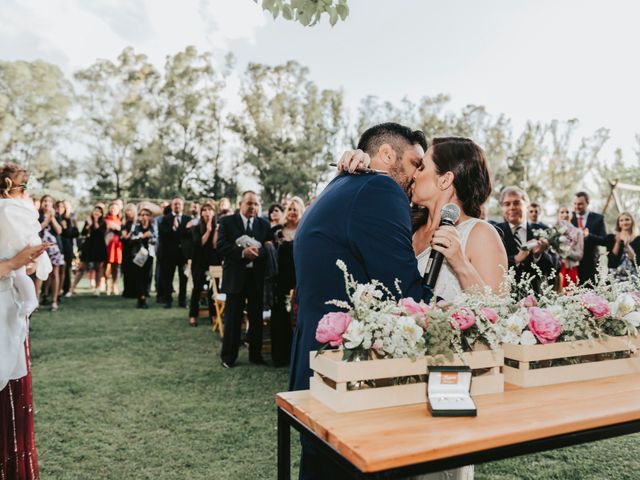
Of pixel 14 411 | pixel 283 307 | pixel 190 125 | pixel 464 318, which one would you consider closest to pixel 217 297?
pixel 283 307

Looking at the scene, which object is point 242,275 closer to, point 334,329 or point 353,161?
point 353,161

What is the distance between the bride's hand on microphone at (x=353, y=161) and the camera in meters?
2.32

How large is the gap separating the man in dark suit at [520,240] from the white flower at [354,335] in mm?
5436

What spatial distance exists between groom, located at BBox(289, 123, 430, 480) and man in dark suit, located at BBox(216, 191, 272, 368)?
4.67 m

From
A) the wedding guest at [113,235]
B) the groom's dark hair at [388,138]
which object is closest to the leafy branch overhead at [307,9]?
the groom's dark hair at [388,138]

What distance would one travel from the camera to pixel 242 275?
7027 millimetres

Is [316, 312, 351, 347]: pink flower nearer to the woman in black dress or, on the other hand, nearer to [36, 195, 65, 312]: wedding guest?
the woman in black dress

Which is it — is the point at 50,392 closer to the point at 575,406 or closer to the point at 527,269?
the point at 575,406

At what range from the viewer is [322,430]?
1.49 m

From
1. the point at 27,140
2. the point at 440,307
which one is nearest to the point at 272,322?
the point at 440,307

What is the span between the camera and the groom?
82.4 inches

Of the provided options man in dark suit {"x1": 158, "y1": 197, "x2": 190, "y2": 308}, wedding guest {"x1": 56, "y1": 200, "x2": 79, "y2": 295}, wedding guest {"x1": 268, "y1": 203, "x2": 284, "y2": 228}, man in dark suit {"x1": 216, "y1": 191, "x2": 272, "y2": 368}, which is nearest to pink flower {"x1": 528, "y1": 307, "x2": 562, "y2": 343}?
man in dark suit {"x1": 216, "y1": 191, "x2": 272, "y2": 368}

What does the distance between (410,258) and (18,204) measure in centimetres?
266

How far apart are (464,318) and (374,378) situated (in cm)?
38
